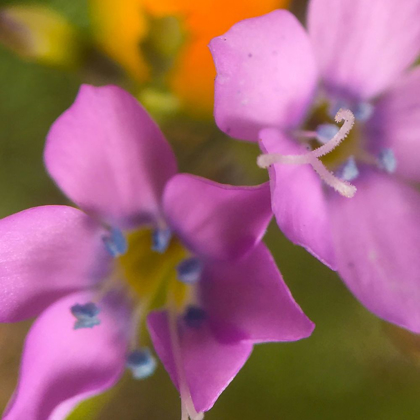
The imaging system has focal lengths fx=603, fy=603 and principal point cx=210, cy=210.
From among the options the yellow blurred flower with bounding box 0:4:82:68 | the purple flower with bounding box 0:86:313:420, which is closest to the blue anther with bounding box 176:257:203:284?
the purple flower with bounding box 0:86:313:420

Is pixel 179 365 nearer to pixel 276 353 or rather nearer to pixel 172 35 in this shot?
pixel 172 35

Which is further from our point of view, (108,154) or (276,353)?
(276,353)

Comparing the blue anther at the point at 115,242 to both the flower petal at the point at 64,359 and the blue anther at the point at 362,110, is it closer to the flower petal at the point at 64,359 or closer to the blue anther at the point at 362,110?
the flower petal at the point at 64,359

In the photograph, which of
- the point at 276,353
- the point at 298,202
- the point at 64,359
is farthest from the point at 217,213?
the point at 276,353

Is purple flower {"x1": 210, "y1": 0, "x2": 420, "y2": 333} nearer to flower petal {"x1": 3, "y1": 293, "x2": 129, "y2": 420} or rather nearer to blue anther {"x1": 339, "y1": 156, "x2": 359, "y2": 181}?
blue anther {"x1": 339, "y1": 156, "x2": 359, "y2": 181}

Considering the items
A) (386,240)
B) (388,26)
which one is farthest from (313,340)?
(388,26)

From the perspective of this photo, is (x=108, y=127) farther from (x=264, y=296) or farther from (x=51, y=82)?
(x=51, y=82)
